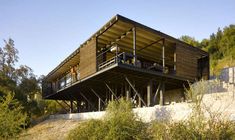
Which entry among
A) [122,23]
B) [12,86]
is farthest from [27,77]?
[122,23]

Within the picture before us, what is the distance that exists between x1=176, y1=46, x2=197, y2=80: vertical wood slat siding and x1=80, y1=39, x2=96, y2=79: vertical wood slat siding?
17.3ft

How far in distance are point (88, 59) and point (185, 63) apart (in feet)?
20.8

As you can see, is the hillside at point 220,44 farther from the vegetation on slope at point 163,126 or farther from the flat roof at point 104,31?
Result: the vegetation on slope at point 163,126

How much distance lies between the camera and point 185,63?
1858cm

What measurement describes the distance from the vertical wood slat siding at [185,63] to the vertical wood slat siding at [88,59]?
5279mm

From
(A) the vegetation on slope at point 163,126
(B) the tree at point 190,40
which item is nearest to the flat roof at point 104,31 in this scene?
(A) the vegetation on slope at point 163,126

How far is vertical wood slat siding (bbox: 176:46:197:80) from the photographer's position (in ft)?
59.2

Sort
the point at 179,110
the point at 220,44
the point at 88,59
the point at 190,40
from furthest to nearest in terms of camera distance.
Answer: the point at 190,40 → the point at 220,44 → the point at 88,59 → the point at 179,110

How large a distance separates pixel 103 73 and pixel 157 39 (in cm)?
415

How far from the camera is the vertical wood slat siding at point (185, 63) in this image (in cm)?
1805

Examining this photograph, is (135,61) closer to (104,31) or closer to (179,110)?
(104,31)

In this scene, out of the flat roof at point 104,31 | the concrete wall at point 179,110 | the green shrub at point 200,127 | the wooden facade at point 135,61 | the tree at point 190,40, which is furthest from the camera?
the tree at point 190,40

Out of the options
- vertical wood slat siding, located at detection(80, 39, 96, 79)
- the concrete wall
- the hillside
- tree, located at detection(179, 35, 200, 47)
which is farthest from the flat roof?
tree, located at detection(179, 35, 200, 47)

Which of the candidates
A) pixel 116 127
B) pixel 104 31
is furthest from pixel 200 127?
pixel 104 31
